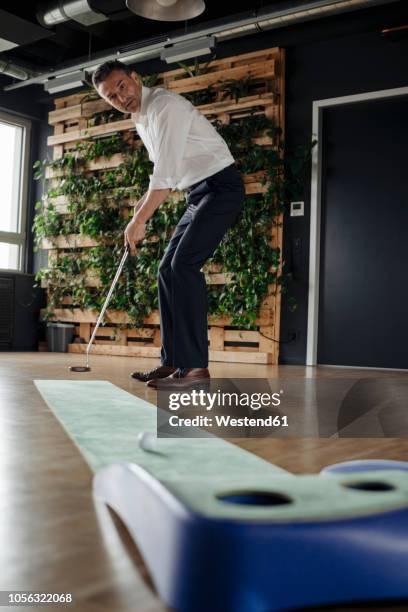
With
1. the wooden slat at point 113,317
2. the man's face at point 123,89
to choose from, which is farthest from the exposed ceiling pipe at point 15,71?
the man's face at point 123,89

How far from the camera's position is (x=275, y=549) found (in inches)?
27.8

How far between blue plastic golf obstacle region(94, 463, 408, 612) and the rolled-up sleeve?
93.7 inches

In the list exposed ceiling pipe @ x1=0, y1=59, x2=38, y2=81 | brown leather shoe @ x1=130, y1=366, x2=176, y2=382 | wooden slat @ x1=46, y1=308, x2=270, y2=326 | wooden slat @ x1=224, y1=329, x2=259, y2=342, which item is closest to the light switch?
wooden slat @ x1=46, y1=308, x2=270, y2=326

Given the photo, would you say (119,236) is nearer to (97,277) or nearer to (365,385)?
(97,277)

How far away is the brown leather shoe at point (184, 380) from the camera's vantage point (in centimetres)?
298

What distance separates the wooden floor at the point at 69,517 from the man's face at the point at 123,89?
170 centimetres

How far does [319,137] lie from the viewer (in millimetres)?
5715

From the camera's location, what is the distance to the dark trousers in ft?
10.0

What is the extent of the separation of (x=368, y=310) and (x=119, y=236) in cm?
275

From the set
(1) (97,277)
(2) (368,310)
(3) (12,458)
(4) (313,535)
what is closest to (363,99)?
(2) (368,310)

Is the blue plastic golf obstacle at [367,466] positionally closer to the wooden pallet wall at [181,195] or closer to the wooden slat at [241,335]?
the wooden pallet wall at [181,195]

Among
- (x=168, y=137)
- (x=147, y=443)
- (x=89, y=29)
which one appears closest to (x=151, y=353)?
(x=89, y=29)

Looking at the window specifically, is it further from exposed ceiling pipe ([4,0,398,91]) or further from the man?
the man

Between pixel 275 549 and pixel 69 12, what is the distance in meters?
6.11
